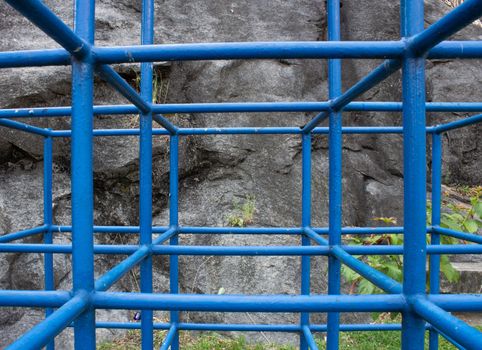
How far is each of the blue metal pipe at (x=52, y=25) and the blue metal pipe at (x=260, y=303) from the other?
0.35 m

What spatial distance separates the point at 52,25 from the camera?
454 millimetres

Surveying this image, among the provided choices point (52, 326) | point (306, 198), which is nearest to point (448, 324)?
point (52, 326)

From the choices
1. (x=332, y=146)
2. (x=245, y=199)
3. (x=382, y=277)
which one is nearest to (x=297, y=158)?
(x=245, y=199)

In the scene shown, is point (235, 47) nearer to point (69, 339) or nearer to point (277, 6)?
point (69, 339)

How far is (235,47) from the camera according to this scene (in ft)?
1.86

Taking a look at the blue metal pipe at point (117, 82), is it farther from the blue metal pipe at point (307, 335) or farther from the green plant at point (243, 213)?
the green plant at point (243, 213)

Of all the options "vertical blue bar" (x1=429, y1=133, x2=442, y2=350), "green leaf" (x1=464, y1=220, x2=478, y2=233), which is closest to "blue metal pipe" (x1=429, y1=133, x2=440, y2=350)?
"vertical blue bar" (x1=429, y1=133, x2=442, y2=350)

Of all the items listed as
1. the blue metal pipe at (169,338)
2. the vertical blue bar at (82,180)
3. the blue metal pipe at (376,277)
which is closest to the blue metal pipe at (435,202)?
the blue metal pipe at (376,277)

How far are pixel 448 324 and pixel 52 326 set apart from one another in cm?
43

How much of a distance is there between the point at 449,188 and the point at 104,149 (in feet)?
10.9

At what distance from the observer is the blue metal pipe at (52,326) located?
387 mm

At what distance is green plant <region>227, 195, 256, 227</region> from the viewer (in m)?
3.13

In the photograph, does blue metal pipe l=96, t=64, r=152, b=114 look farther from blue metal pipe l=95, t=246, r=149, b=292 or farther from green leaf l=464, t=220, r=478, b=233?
green leaf l=464, t=220, r=478, b=233

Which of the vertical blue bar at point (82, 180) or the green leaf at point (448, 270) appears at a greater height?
the vertical blue bar at point (82, 180)
